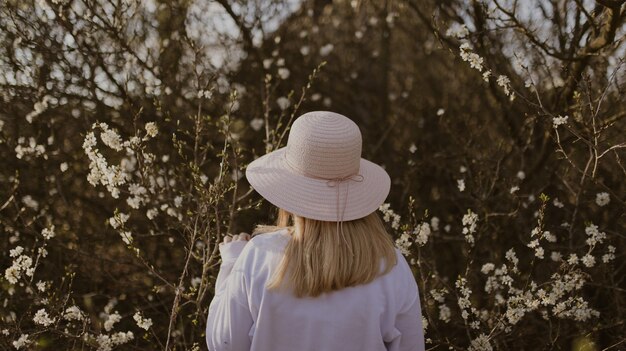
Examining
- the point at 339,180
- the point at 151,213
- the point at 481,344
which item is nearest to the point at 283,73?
the point at 151,213

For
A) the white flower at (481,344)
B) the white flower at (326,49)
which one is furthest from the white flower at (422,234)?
the white flower at (326,49)

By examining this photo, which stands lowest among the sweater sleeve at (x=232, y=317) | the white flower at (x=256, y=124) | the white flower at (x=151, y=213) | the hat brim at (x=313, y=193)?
the sweater sleeve at (x=232, y=317)

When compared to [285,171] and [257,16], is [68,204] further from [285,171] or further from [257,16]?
[285,171]

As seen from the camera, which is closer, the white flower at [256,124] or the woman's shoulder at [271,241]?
the woman's shoulder at [271,241]

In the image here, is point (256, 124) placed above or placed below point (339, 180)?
above

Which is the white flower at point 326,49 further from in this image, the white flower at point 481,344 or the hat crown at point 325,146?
the hat crown at point 325,146

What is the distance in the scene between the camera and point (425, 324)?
3.01m

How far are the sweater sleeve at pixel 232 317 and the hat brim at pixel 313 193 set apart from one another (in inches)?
8.4

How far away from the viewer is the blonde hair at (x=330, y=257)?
1.81 m

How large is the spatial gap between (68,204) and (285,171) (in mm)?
2905

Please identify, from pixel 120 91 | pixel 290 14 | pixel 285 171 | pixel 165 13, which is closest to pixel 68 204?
pixel 120 91

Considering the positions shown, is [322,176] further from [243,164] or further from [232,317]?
[243,164]

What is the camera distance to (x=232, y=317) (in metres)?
1.88

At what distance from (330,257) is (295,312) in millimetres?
202
